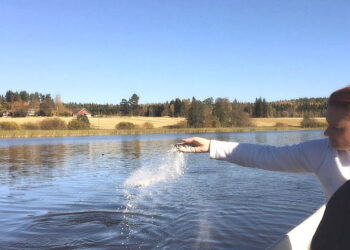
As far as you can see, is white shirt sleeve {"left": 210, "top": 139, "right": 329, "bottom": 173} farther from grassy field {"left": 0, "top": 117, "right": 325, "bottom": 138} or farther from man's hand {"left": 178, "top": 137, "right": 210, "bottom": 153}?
grassy field {"left": 0, "top": 117, "right": 325, "bottom": 138}

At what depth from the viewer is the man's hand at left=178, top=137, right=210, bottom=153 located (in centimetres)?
328

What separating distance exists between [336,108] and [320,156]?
1.21 ft

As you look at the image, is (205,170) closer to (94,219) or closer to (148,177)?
(148,177)

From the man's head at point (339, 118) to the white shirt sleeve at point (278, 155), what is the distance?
0.45 ft

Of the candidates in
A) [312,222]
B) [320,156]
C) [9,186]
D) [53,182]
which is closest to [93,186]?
[53,182]

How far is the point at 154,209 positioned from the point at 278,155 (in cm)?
1017

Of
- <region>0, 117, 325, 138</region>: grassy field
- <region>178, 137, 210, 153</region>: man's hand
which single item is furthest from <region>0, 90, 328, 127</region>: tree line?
<region>178, 137, 210, 153</region>: man's hand

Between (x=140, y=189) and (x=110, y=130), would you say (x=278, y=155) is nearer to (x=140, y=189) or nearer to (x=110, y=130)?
(x=140, y=189)

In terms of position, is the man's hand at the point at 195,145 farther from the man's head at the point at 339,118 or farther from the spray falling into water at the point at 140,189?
the spray falling into water at the point at 140,189

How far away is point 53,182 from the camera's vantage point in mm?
19250

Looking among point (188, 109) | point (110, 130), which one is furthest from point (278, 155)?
point (188, 109)

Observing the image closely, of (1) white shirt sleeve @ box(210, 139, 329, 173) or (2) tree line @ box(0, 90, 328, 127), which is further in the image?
(2) tree line @ box(0, 90, 328, 127)

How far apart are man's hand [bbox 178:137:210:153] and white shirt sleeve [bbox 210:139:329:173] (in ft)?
0.21

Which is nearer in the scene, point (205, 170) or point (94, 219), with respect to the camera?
point (94, 219)
